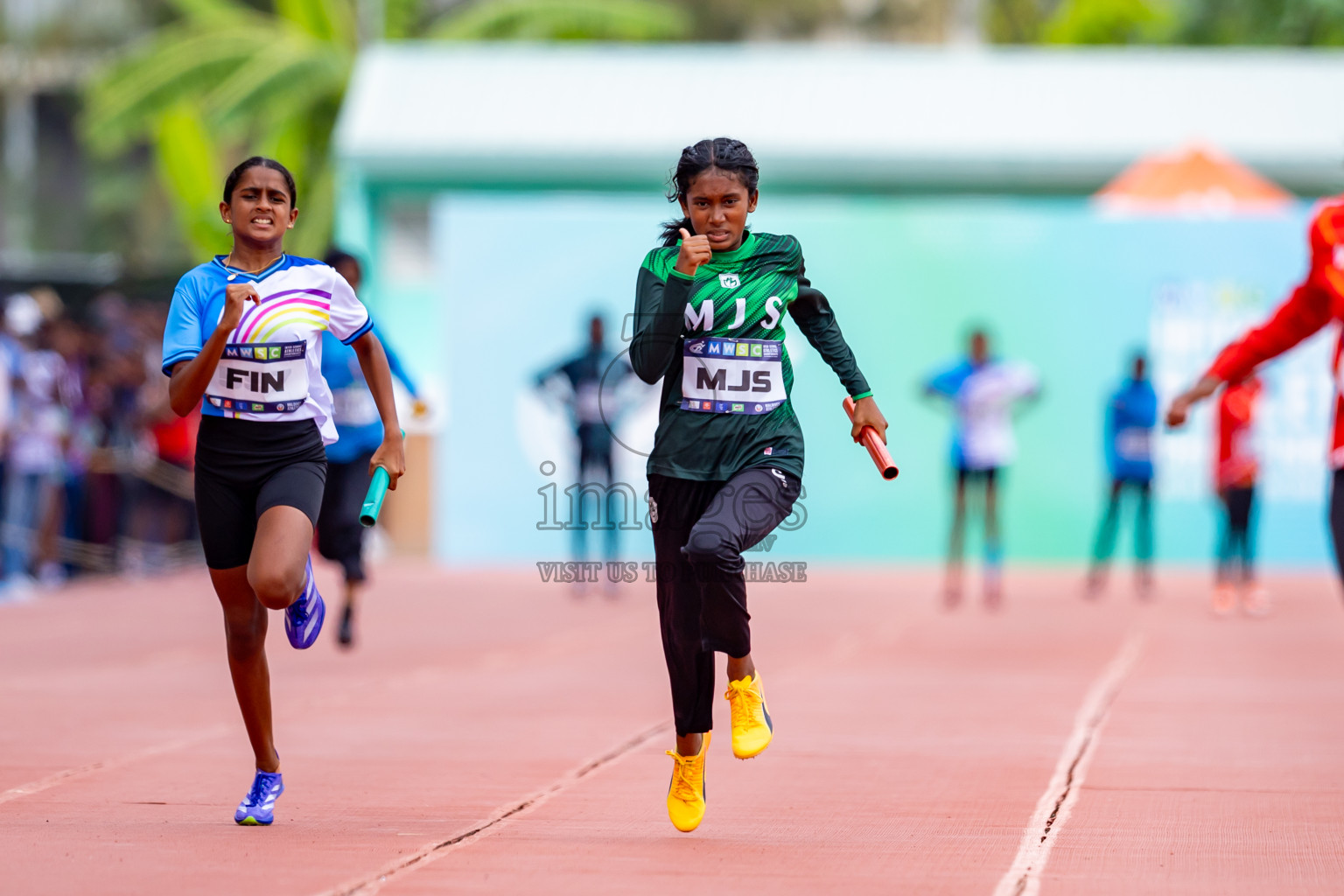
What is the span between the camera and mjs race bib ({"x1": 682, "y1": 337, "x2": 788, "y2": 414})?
19.0ft

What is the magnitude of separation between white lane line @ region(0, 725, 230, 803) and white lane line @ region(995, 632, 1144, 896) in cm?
338

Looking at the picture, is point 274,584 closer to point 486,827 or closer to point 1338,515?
point 486,827

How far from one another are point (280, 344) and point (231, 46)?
76.4ft

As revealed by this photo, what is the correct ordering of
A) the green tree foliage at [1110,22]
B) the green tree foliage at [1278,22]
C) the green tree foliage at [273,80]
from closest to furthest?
1. the green tree foliage at [273,80]
2. the green tree foliage at [1278,22]
3. the green tree foliage at [1110,22]

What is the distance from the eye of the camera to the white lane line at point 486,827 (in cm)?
503

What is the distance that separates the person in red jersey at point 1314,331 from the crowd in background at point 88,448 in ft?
35.5

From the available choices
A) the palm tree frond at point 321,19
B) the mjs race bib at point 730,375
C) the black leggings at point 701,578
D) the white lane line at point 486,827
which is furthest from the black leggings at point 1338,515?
the palm tree frond at point 321,19

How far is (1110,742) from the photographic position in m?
8.03

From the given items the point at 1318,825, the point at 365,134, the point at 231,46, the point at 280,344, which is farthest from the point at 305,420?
the point at 231,46

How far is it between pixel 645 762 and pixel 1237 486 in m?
9.22

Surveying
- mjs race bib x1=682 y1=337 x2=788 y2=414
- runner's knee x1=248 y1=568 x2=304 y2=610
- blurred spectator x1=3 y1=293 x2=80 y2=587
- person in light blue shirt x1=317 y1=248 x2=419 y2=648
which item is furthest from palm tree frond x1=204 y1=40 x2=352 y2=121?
mjs race bib x1=682 y1=337 x2=788 y2=414

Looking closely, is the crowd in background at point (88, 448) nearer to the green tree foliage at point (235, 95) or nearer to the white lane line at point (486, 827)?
the green tree foliage at point (235, 95)

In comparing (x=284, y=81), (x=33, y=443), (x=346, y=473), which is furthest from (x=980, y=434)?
(x=284, y=81)

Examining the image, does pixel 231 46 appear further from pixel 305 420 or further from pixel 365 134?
pixel 305 420
